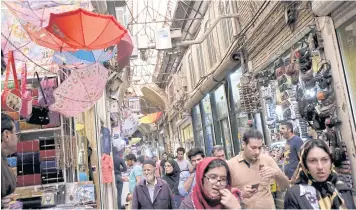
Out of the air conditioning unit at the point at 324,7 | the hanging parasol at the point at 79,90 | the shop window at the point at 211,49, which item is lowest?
the hanging parasol at the point at 79,90

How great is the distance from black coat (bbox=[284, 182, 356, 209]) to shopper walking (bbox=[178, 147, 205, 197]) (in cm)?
229

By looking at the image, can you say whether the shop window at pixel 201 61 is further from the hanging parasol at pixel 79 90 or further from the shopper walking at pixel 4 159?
the shopper walking at pixel 4 159

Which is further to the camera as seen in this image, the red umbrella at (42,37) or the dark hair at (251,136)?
the red umbrella at (42,37)

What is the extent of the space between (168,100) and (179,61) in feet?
17.5

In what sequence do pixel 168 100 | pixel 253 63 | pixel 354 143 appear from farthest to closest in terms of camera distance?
1. pixel 168 100
2. pixel 253 63
3. pixel 354 143

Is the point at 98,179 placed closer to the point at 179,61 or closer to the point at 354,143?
the point at 354,143

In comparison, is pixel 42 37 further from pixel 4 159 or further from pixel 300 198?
pixel 300 198

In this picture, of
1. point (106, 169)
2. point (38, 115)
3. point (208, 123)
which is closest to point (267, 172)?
point (38, 115)

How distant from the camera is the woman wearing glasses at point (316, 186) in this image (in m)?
1.99

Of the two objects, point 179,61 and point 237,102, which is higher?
point 179,61

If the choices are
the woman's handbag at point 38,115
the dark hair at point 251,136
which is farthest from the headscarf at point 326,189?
the woman's handbag at point 38,115

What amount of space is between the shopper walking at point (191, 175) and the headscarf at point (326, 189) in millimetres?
2220

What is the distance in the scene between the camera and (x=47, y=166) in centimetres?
488

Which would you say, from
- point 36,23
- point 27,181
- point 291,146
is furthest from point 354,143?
point 27,181
